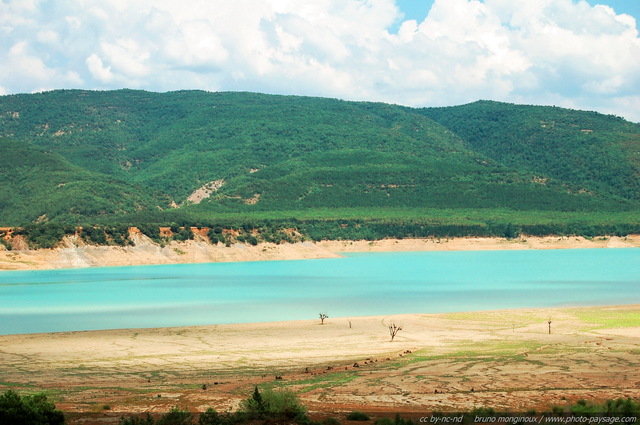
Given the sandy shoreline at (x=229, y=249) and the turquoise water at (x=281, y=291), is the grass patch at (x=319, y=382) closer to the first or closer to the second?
the turquoise water at (x=281, y=291)

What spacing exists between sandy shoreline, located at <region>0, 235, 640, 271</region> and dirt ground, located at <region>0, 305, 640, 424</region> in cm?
5077

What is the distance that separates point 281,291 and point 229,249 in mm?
41363

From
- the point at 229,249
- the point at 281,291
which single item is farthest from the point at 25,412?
the point at 229,249

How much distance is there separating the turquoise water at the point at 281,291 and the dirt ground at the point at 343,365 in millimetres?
6681

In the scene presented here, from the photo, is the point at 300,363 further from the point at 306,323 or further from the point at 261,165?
the point at 261,165

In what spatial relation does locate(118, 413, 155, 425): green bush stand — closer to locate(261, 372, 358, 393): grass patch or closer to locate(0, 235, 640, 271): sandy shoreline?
locate(261, 372, 358, 393): grass patch

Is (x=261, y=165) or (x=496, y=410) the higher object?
(x=261, y=165)

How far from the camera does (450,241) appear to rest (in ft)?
420

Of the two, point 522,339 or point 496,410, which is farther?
point 522,339

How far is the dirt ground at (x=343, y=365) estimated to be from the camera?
1970 cm

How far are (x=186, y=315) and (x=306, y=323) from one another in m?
7.98

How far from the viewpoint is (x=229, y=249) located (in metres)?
100

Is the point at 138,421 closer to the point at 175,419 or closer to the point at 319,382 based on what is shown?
the point at 175,419

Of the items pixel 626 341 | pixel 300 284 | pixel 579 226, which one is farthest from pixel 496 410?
pixel 579 226
